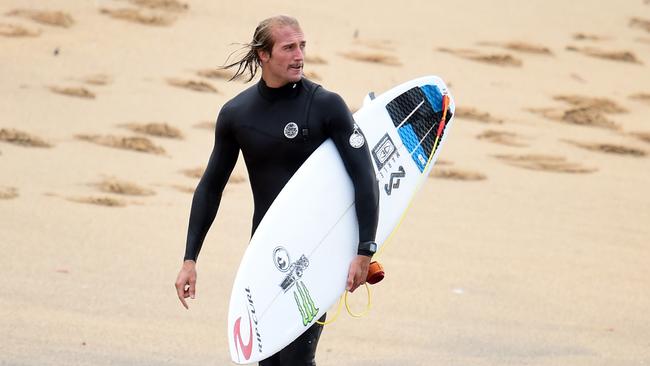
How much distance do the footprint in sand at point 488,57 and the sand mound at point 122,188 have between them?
6771 millimetres

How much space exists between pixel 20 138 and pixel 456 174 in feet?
12.8

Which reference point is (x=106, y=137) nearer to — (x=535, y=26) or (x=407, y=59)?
(x=407, y=59)

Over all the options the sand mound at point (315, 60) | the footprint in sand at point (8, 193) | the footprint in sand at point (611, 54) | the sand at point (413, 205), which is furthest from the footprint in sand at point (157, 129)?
the footprint in sand at point (611, 54)

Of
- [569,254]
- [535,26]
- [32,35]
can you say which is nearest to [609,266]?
[569,254]

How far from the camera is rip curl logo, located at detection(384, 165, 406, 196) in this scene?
480 centimetres

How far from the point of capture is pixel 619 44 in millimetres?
16906

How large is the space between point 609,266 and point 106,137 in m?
4.73

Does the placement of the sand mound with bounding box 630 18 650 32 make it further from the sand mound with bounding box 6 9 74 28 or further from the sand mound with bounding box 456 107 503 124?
the sand mound with bounding box 6 9 74 28

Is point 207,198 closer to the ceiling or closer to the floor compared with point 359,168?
closer to the floor

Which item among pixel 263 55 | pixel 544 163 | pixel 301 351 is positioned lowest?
pixel 544 163

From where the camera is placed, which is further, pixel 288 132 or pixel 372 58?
pixel 372 58

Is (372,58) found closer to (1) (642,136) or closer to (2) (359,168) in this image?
(1) (642,136)

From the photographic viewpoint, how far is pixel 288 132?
Answer: 14.0 ft

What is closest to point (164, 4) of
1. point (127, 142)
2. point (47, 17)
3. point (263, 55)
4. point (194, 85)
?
point (47, 17)
